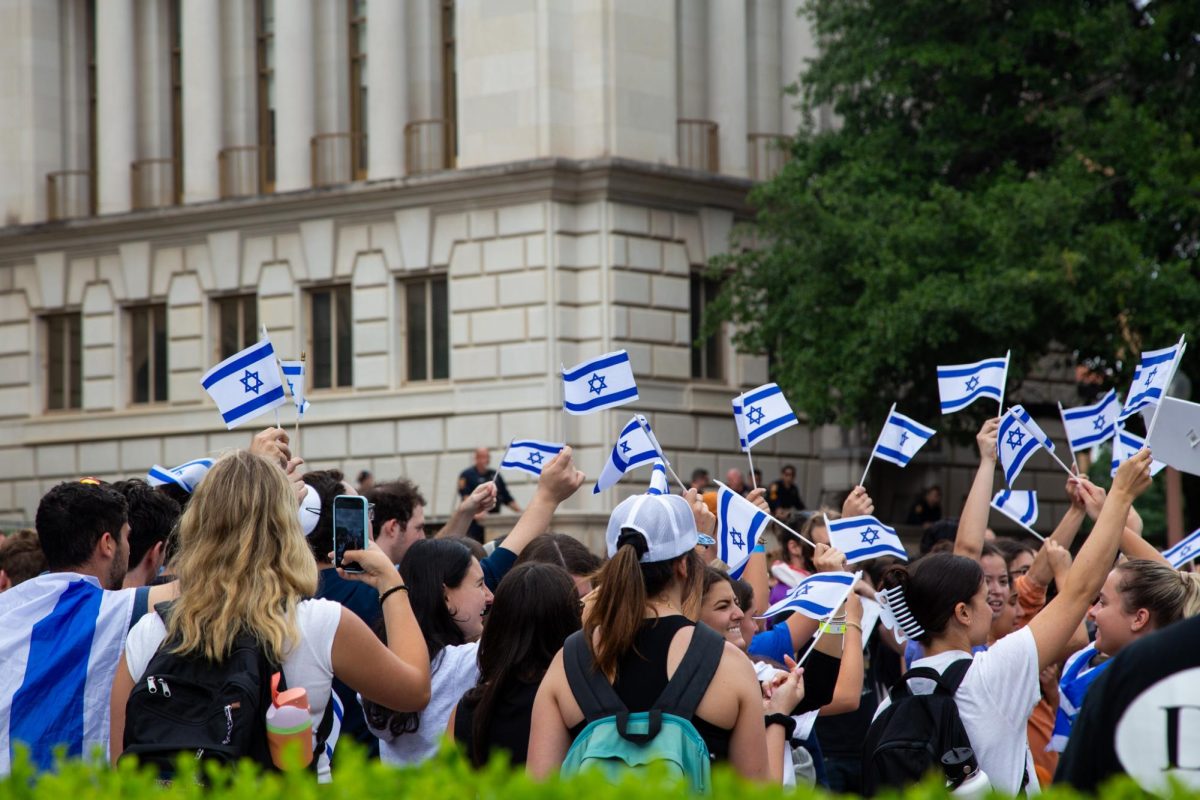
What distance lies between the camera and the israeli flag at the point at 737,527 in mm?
9352

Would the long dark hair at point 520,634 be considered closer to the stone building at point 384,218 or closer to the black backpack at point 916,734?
the black backpack at point 916,734

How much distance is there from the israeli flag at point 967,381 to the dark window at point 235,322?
70.7 ft

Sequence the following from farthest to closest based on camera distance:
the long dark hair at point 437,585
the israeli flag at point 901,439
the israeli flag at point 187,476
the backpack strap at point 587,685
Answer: the israeli flag at point 901,439
the israeli flag at point 187,476
the long dark hair at point 437,585
the backpack strap at point 587,685

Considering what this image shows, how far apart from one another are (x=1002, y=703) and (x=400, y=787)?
286 centimetres

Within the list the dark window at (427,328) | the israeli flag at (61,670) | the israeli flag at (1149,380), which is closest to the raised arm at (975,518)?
the israeli flag at (1149,380)

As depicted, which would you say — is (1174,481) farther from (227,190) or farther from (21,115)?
(21,115)

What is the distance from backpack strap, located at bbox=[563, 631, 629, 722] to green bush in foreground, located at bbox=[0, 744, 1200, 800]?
124 cm

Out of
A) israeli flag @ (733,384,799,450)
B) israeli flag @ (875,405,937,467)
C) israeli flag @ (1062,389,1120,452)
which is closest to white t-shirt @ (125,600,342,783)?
israeli flag @ (733,384,799,450)

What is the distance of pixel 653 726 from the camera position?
5473 mm

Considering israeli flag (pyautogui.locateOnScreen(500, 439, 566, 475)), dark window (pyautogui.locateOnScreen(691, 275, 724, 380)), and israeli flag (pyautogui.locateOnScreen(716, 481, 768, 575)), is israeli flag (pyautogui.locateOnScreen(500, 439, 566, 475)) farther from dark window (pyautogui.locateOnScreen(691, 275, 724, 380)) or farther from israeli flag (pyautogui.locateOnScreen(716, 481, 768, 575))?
dark window (pyautogui.locateOnScreen(691, 275, 724, 380))

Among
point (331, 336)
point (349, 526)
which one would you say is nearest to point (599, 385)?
point (349, 526)

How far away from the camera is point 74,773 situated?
14.0ft

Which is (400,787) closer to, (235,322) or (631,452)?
(631,452)

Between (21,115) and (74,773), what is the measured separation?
1313 inches
